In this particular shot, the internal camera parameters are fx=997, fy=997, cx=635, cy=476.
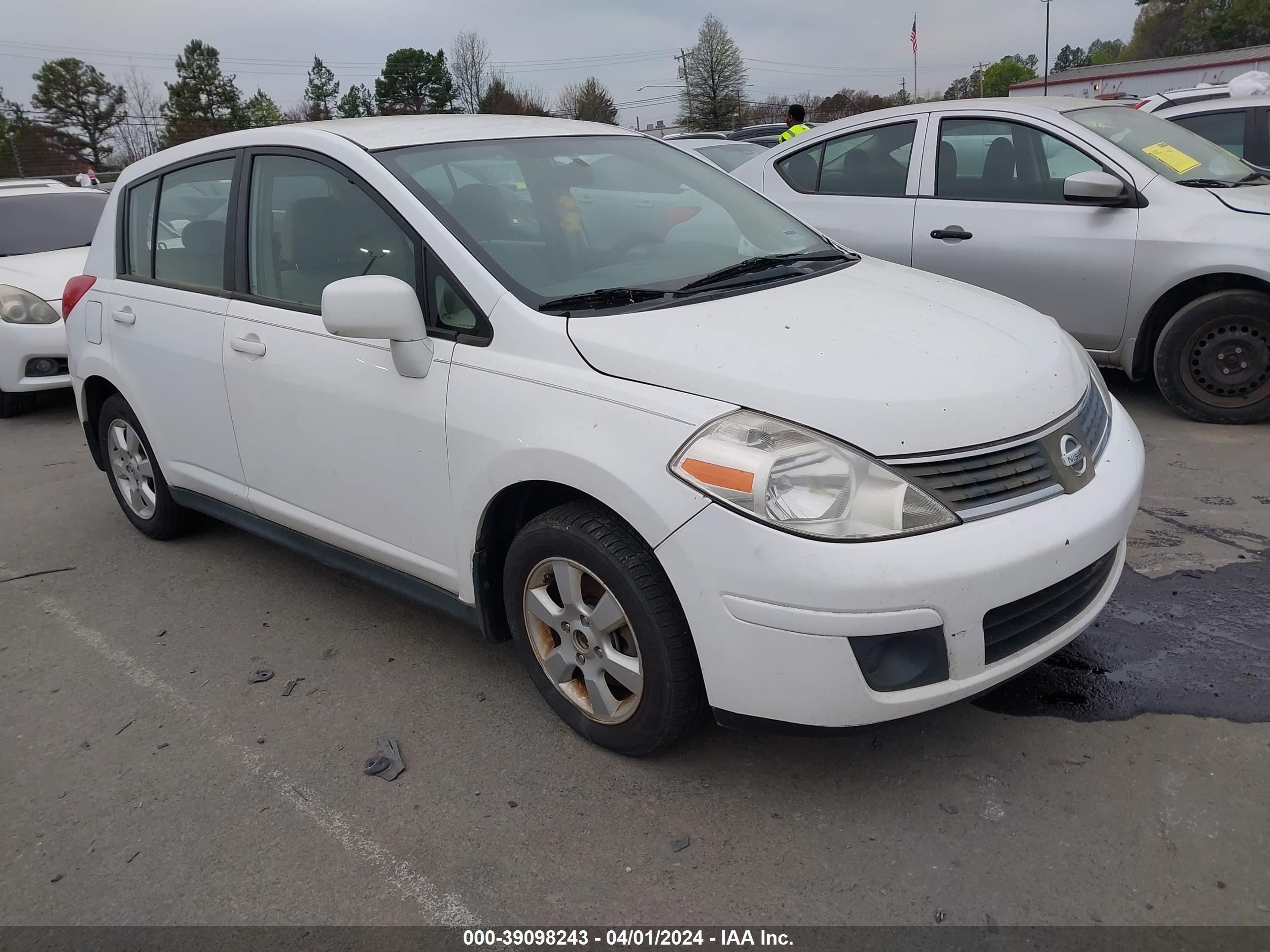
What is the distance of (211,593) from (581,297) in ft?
7.62

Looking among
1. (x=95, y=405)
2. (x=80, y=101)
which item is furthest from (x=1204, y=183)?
(x=80, y=101)

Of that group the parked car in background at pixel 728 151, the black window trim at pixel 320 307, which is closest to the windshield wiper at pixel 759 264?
the black window trim at pixel 320 307

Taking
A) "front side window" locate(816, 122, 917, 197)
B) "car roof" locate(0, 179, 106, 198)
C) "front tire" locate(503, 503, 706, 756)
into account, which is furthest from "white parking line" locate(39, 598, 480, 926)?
"car roof" locate(0, 179, 106, 198)

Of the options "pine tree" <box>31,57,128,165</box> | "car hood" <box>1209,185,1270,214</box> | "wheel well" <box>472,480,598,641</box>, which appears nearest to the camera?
"wheel well" <box>472,480,598,641</box>

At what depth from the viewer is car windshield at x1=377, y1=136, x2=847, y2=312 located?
2.98 metres

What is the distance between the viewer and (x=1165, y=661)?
3.13m

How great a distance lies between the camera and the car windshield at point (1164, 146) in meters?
5.45

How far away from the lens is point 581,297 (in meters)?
2.88

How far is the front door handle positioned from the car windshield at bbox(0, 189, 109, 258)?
5.81m

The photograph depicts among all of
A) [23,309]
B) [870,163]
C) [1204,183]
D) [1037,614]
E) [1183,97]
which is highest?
[1183,97]

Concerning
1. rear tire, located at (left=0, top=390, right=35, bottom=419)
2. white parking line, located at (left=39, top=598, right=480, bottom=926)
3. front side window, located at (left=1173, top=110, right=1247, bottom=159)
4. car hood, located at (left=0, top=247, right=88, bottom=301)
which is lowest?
white parking line, located at (left=39, top=598, right=480, bottom=926)

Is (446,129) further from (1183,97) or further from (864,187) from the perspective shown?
(1183,97)

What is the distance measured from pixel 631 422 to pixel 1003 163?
164 inches
